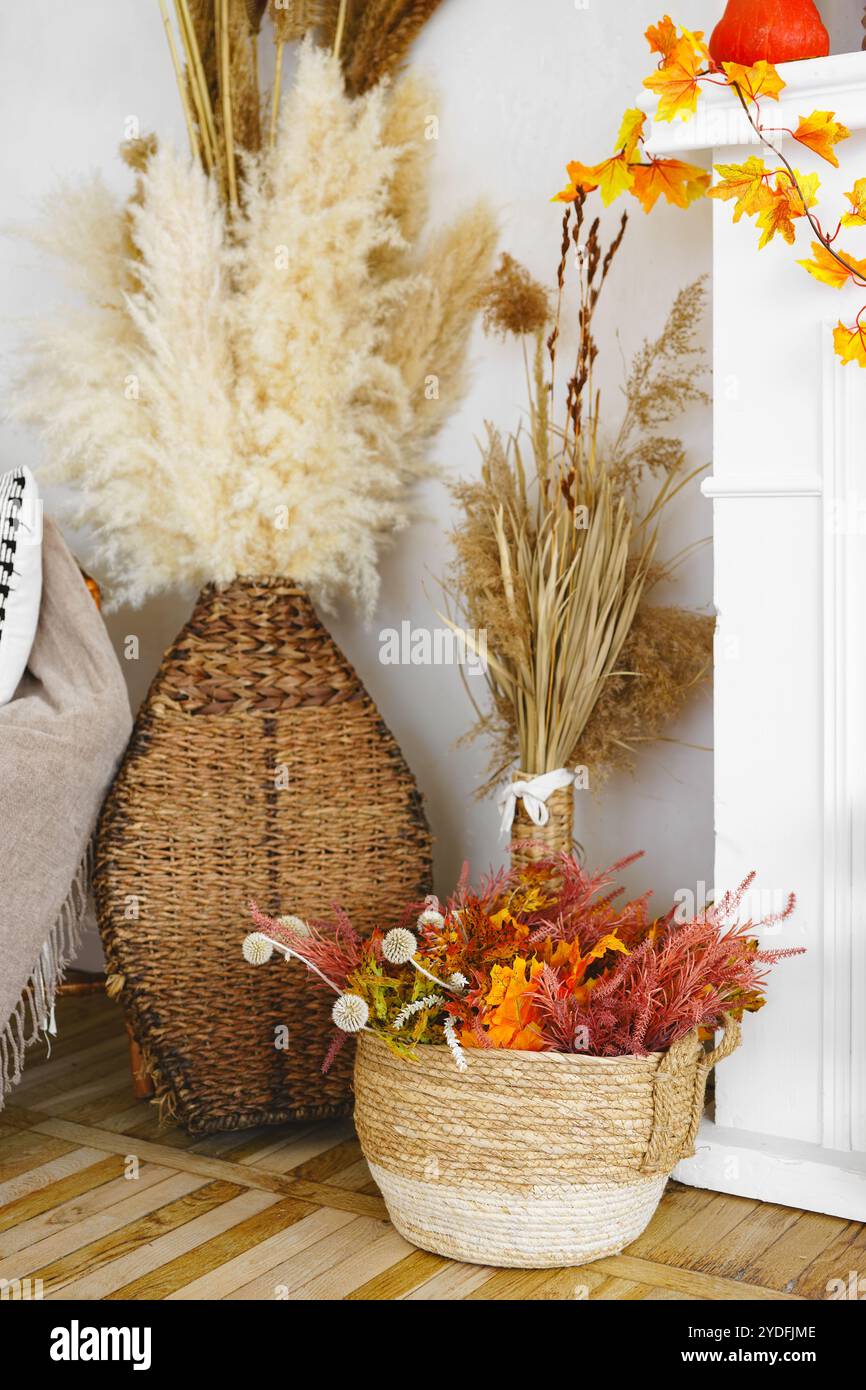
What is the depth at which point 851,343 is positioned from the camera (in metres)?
1.52

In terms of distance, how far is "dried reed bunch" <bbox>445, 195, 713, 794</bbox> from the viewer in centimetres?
184

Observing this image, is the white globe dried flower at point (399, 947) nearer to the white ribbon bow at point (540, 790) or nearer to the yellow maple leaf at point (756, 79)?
the white ribbon bow at point (540, 790)

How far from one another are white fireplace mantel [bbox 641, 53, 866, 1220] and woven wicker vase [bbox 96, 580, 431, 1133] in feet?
1.74

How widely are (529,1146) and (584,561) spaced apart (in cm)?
80

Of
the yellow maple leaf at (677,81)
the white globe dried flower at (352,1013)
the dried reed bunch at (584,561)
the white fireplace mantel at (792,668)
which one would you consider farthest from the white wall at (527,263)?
the white globe dried flower at (352,1013)

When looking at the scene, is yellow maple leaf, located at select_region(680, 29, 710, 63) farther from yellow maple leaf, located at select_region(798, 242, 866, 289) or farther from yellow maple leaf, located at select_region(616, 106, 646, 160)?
yellow maple leaf, located at select_region(798, 242, 866, 289)

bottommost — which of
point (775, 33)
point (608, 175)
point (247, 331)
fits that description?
point (247, 331)

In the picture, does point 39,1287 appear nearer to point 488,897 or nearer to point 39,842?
point 39,842

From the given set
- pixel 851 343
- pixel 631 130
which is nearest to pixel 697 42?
pixel 631 130

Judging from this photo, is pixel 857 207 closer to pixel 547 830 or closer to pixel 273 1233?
pixel 547 830

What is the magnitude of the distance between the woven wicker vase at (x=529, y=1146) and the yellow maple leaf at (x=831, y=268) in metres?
0.89

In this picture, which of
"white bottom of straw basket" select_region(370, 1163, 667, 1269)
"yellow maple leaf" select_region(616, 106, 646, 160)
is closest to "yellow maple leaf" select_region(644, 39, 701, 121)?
"yellow maple leaf" select_region(616, 106, 646, 160)
